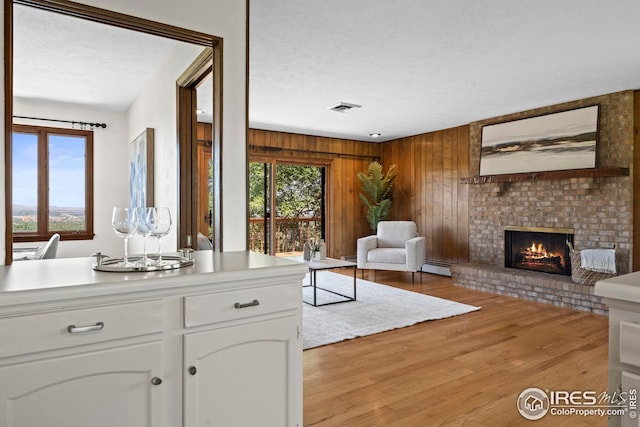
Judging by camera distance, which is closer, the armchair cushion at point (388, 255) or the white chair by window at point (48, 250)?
the white chair by window at point (48, 250)

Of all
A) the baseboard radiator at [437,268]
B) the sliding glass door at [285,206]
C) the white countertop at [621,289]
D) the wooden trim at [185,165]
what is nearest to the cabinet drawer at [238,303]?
the wooden trim at [185,165]

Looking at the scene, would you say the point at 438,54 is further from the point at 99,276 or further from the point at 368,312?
the point at 99,276

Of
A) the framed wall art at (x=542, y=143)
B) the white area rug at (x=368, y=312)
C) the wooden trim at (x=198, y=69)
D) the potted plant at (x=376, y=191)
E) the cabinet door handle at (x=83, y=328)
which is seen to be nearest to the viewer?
the cabinet door handle at (x=83, y=328)

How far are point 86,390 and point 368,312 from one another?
3164mm

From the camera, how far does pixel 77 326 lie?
105 cm

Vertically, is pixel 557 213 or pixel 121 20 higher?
pixel 121 20

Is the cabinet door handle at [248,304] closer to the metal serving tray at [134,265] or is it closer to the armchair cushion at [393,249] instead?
the metal serving tray at [134,265]

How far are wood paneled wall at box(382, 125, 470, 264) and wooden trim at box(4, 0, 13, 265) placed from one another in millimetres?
5445

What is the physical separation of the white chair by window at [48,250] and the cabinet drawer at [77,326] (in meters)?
0.67

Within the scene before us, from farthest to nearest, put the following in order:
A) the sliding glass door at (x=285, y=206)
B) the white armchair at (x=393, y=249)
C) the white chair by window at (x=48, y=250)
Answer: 1. the sliding glass door at (x=285, y=206)
2. the white armchair at (x=393, y=249)
3. the white chair by window at (x=48, y=250)

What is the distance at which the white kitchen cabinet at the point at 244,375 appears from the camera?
123cm

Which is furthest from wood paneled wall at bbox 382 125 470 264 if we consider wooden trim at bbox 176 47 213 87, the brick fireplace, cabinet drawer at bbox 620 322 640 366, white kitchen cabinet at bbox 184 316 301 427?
cabinet drawer at bbox 620 322 640 366

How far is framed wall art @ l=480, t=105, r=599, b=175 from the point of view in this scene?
4.37 meters

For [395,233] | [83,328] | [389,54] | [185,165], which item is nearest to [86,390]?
[83,328]
